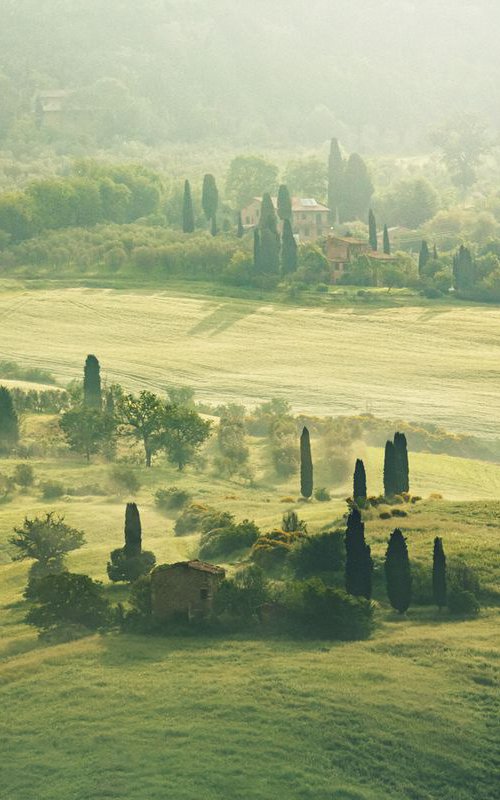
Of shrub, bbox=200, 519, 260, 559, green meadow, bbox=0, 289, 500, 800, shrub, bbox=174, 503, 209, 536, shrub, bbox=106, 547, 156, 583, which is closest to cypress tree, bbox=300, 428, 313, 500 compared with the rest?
green meadow, bbox=0, 289, 500, 800

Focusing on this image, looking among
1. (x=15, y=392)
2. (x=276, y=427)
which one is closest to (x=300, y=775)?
(x=276, y=427)

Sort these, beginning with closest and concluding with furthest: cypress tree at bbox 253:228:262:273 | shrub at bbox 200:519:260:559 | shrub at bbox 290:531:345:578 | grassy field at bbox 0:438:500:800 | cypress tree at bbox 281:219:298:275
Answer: grassy field at bbox 0:438:500:800 → shrub at bbox 290:531:345:578 → shrub at bbox 200:519:260:559 → cypress tree at bbox 253:228:262:273 → cypress tree at bbox 281:219:298:275

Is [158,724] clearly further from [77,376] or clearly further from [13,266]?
[13,266]

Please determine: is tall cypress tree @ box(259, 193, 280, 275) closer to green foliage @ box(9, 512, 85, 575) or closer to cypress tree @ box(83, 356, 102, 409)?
cypress tree @ box(83, 356, 102, 409)

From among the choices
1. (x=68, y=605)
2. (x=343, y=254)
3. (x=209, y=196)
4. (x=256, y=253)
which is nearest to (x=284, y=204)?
(x=209, y=196)

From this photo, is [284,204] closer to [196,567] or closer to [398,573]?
[398,573]

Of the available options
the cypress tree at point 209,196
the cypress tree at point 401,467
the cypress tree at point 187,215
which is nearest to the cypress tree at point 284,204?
the cypress tree at point 187,215
